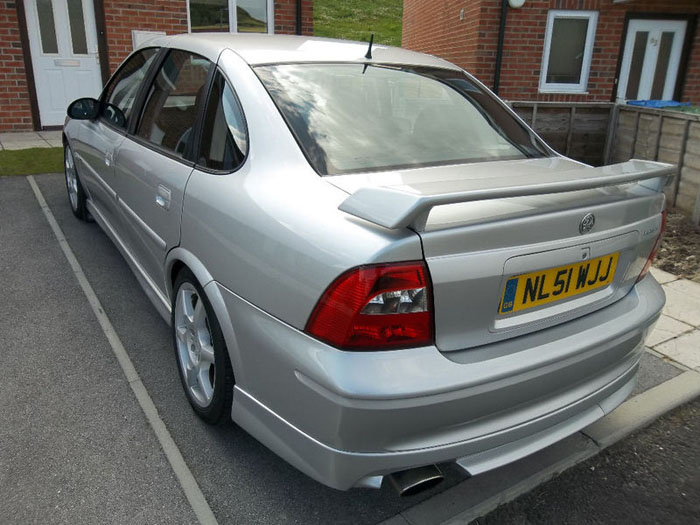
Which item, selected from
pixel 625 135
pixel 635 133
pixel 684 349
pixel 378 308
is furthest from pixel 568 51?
pixel 378 308

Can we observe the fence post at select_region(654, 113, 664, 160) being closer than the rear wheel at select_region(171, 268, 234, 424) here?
No

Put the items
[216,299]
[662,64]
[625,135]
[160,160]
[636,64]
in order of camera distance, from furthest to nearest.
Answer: [662,64], [636,64], [625,135], [160,160], [216,299]

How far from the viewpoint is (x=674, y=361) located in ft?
10.6

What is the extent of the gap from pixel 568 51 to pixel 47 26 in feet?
28.7

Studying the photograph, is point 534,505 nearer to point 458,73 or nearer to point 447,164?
point 447,164

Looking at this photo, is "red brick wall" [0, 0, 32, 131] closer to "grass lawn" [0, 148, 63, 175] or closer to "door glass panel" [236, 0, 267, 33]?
"grass lawn" [0, 148, 63, 175]

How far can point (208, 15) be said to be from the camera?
9.80 m

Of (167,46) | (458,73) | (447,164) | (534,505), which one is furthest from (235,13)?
(534,505)

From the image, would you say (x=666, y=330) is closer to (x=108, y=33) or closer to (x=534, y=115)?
(x=534, y=115)

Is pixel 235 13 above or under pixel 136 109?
above

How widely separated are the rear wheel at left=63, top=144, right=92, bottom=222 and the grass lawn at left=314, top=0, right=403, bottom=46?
66.5 feet

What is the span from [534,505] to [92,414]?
6.27ft

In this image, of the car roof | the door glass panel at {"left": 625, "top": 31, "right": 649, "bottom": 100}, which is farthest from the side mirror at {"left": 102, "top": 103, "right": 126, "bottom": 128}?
the door glass panel at {"left": 625, "top": 31, "right": 649, "bottom": 100}

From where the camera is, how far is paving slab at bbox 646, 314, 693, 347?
346 cm
